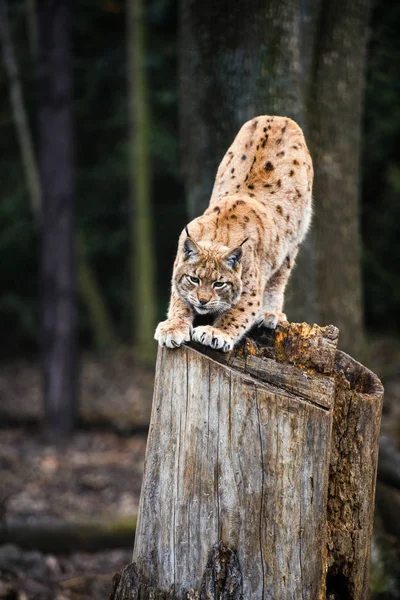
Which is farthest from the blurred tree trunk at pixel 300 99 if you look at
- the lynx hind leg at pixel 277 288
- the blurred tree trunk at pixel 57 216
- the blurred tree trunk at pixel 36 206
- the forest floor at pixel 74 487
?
the blurred tree trunk at pixel 36 206

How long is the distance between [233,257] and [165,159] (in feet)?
39.2

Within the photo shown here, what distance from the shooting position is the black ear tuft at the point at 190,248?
383cm

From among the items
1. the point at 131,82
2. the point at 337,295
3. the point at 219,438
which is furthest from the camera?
the point at 131,82

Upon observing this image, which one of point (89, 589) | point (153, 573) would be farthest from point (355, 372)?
point (89, 589)

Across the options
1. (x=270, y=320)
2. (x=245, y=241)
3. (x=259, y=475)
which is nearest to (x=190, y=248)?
(x=245, y=241)

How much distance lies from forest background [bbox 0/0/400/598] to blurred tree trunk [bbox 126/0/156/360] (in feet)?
0.11

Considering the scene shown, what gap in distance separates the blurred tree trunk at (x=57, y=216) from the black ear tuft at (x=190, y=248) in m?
7.19

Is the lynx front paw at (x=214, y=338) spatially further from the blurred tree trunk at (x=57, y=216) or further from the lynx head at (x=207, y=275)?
the blurred tree trunk at (x=57, y=216)

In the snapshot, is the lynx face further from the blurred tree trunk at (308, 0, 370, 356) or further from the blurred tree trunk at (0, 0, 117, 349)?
the blurred tree trunk at (0, 0, 117, 349)

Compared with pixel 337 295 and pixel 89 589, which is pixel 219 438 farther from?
pixel 337 295

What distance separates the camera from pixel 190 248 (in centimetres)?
386

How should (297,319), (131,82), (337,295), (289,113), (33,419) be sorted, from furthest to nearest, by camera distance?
(131,82)
(33,419)
(337,295)
(297,319)
(289,113)

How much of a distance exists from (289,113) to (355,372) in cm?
278

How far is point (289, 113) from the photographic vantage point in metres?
5.77
